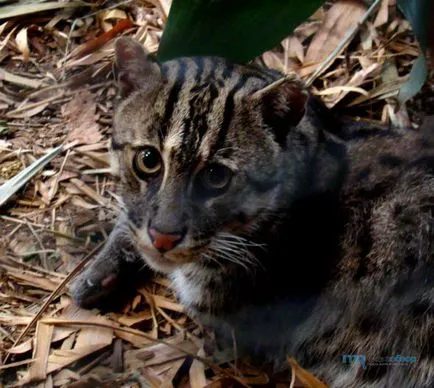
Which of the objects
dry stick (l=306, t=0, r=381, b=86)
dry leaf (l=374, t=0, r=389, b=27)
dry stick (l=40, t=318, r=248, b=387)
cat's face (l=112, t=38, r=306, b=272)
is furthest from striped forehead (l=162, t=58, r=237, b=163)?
dry leaf (l=374, t=0, r=389, b=27)

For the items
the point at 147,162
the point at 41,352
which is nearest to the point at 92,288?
the point at 41,352

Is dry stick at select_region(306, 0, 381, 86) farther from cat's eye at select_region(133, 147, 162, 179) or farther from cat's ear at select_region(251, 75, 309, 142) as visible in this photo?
cat's eye at select_region(133, 147, 162, 179)

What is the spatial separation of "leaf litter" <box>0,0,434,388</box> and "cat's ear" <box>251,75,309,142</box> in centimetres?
31

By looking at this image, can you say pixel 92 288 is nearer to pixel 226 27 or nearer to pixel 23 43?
pixel 23 43

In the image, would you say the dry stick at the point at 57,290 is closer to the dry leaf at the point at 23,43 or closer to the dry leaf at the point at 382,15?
the dry leaf at the point at 23,43

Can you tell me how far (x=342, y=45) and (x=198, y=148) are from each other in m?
0.74

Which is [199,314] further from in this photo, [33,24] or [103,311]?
[33,24]

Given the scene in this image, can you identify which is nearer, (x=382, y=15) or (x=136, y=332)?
(x=136, y=332)

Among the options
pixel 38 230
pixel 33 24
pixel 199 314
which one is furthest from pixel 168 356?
pixel 33 24

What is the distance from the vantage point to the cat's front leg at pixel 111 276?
174 cm

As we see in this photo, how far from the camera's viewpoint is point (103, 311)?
1.73 m

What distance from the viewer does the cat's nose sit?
1416 mm

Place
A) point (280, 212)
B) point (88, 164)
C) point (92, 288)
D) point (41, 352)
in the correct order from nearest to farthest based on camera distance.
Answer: point (280, 212) < point (41, 352) < point (92, 288) < point (88, 164)

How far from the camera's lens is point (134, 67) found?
1.49 m
